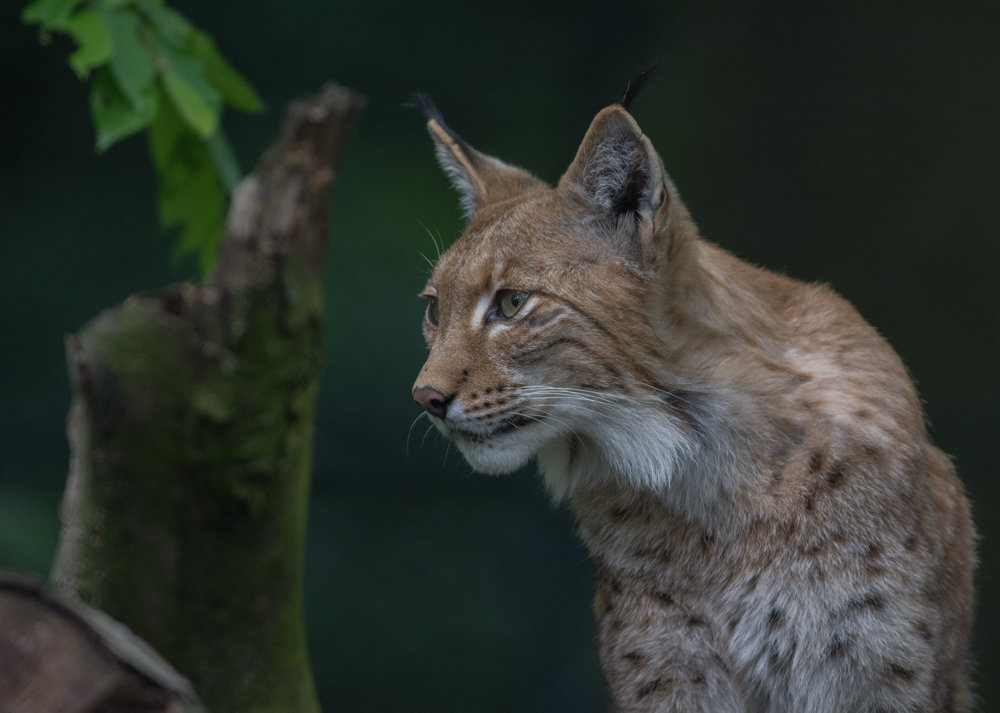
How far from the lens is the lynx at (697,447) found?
235 cm

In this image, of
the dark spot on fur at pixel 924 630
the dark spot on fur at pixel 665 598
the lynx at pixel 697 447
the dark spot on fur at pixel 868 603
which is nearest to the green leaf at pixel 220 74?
the lynx at pixel 697 447

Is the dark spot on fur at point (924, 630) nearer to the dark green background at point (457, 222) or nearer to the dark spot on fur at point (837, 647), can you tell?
the dark spot on fur at point (837, 647)

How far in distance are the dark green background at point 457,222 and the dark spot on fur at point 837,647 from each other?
9.16ft

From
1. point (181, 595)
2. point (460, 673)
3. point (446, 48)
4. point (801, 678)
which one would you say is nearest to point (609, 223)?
point (801, 678)

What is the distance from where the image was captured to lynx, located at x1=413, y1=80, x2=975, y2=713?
2346 millimetres

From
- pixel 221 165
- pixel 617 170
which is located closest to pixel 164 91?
pixel 221 165

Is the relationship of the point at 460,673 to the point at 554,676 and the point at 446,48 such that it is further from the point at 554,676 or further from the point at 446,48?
the point at 446,48

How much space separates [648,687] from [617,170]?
4.65ft

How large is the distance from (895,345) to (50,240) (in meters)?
4.85

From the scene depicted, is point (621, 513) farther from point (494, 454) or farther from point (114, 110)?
point (114, 110)

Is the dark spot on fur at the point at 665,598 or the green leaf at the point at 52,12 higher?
the green leaf at the point at 52,12

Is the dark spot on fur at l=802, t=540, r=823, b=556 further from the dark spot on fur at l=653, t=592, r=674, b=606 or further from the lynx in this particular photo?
the dark spot on fur at l=653, t=592, r=674, b=606

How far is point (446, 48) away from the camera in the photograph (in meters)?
5.29

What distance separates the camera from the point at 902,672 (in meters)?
2.33
